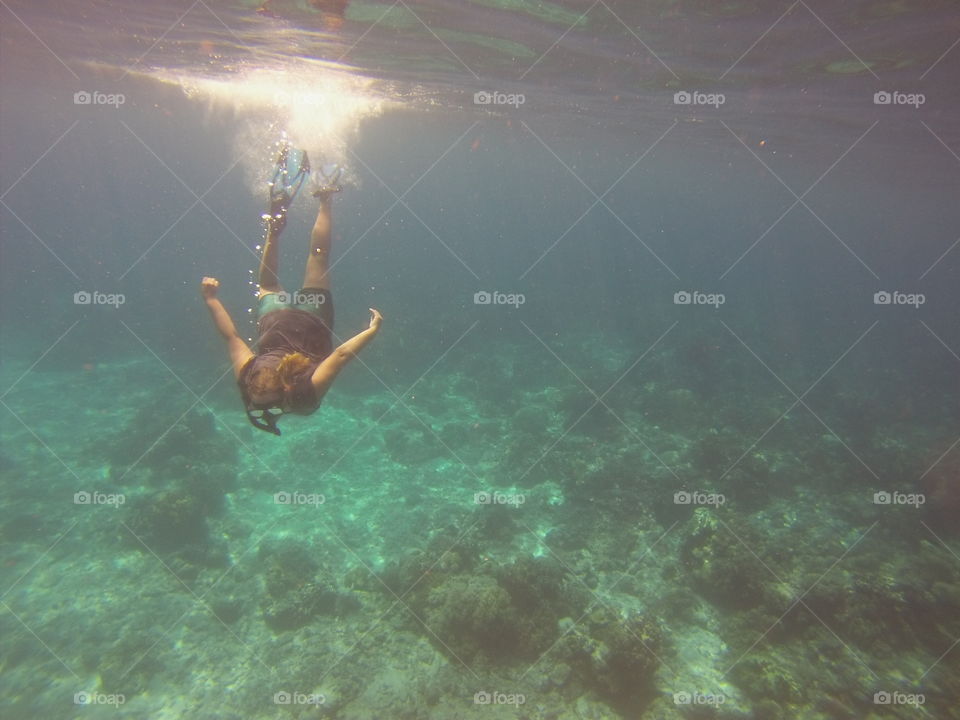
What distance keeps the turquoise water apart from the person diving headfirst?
5659 mm

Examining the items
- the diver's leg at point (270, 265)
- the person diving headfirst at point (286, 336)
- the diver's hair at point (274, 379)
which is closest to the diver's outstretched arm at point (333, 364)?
the person diving headfirst at point (286, 336)

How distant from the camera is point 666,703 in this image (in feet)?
25.0

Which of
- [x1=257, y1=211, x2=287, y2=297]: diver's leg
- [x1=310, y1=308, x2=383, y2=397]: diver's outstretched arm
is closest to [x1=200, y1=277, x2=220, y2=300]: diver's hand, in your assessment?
[x1=257, y1=211, x2=287, y2=297]: diver's leg

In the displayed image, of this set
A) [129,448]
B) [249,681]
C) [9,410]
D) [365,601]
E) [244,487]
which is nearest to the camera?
[249,681]

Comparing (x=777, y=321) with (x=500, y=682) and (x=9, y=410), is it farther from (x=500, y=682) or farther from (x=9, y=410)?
(x=9, y=410)

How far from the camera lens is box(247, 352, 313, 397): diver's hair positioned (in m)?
4.16

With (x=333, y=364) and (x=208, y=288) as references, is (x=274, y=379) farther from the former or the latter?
(x=208, y=288)

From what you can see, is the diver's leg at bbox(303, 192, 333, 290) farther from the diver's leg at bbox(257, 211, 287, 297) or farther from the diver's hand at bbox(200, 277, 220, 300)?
the diver's hand at bbox(200, 277, 220, 300)

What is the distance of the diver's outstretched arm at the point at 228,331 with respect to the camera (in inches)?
182

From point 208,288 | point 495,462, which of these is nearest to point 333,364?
point 208,288

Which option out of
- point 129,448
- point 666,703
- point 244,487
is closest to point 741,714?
point 666,703

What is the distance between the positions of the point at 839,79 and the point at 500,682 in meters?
20.6

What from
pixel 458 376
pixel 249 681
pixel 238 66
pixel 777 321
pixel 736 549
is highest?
pixel 238 66

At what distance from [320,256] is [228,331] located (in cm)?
204
